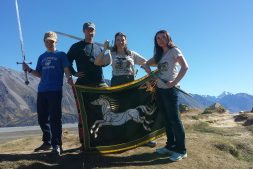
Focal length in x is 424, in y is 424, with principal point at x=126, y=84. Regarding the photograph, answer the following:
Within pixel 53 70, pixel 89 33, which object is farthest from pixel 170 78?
pixel 53 70

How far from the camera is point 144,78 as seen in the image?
1034 centimetres

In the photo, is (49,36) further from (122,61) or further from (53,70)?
(122,61)

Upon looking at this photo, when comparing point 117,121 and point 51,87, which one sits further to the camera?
point 117,121

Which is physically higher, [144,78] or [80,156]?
[144,78]

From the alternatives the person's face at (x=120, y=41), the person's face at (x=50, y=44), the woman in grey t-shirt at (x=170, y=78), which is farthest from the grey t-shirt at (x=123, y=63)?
the person's face at (x=50, y=44)

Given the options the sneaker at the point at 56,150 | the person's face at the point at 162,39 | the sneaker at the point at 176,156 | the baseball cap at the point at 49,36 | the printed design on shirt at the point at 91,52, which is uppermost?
the baseball cap at the point at 49,36

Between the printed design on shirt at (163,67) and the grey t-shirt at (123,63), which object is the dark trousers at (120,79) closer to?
the grey t-shirt at (123,63)

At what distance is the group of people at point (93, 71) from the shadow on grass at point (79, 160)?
9.7 inches

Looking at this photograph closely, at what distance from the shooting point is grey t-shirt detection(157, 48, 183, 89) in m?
9.41

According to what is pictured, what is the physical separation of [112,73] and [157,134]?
200cm

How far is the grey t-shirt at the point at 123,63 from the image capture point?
9672mm

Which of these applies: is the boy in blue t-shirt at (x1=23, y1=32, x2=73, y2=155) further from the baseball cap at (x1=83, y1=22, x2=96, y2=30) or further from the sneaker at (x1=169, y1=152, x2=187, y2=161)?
the sneaker at (x1=169, y1=152, x2=187, y2=161)

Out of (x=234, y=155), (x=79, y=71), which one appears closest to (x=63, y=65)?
(x=79, y=71)

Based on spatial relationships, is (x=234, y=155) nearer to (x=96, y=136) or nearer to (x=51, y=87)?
(x=96, y=136)
